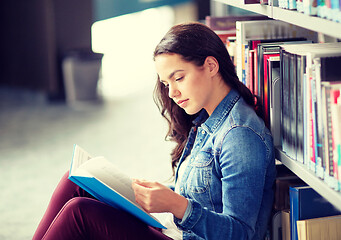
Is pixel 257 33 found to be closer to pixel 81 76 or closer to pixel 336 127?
pixel 336 127

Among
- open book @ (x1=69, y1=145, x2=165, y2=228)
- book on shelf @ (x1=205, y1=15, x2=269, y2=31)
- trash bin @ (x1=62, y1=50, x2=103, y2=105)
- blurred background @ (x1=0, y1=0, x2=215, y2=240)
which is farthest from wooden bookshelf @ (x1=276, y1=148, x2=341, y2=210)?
trash bin @ (x1=62, y1=50, x2=103, y2=105)

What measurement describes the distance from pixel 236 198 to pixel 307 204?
0.62ft

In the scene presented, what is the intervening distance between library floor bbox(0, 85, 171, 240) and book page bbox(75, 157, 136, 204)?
100 centimetres

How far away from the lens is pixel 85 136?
3.80 m

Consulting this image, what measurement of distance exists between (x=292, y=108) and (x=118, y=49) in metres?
5.08

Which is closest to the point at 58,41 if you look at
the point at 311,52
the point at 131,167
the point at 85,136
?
the point at 85,136

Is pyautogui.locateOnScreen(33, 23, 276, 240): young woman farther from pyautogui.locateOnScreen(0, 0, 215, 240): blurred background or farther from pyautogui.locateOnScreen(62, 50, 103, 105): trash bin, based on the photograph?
pyautogui.locateOnScreen(62, 50, 103, 105): trash bin

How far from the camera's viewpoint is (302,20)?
1.30 meters

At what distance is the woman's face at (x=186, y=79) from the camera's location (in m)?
1.51

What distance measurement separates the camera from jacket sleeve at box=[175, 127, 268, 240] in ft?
4.56

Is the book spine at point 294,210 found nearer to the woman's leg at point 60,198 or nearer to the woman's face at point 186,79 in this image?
the woman's face at point 186,79

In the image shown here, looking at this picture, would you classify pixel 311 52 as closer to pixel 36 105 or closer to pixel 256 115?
pixel 256 115

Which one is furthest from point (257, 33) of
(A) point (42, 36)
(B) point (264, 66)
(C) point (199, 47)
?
(A) point (42, 36)

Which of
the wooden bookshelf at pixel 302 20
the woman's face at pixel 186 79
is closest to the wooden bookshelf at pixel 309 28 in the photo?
the wooden bookshelf at pixel 302 20
